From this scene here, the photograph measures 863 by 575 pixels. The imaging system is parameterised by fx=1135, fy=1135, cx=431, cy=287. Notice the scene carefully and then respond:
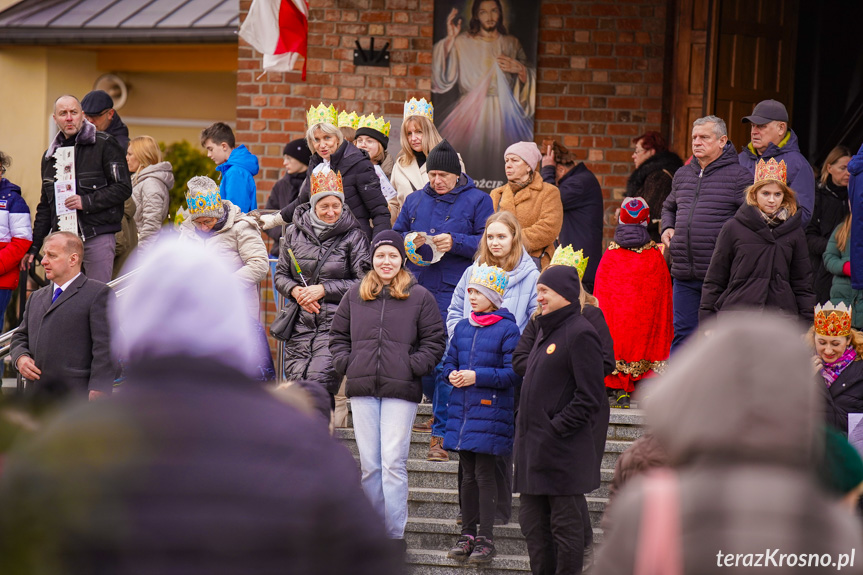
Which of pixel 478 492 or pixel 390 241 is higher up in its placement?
pixel 390 241

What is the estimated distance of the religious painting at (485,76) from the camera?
34.3ft

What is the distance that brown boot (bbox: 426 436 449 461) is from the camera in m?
7.25

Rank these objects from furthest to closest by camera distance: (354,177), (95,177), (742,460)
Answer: (95,177), (354,177), (742,460)

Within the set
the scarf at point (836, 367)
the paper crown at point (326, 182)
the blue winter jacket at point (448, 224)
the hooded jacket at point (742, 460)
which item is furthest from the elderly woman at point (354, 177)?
the hooded jacket at point (742, 460)

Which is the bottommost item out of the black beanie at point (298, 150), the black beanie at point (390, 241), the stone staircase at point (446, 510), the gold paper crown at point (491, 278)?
the stone staircase at point (446, 510)

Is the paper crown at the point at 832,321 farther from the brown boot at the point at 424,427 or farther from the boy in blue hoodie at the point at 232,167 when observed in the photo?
the boy in blue hoodie at the point at 232,167

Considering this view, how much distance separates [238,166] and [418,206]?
7.80ft

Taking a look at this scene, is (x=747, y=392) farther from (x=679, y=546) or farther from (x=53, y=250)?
(x=53, y=250)

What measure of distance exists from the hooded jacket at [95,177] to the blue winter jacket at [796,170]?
14.8ft

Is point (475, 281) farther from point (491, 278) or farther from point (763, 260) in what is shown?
point (763, 260)

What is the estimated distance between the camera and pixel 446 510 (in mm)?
7043

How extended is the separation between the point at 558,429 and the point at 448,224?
226 centimetres

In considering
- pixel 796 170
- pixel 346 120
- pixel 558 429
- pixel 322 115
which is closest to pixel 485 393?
pixel 558 429

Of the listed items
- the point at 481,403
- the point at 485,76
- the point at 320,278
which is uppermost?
the point at 485,76
